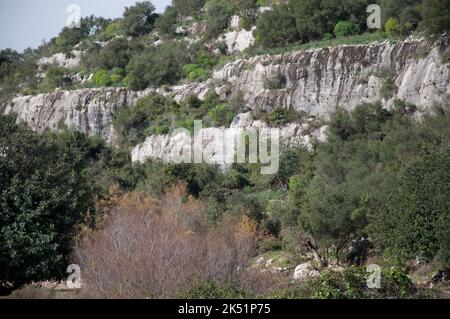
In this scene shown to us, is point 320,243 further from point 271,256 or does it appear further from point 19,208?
point 19,208

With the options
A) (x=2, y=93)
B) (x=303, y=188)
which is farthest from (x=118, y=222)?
(x=2, y=93)

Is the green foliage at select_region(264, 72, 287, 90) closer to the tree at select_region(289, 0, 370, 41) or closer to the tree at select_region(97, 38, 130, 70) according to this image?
the tree at select_region(289, 0, 370, 41)

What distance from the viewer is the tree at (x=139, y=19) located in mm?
65500

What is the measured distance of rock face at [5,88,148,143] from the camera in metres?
50.7

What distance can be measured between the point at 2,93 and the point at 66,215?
1869 inches

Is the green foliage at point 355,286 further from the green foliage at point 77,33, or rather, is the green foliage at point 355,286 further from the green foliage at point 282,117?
the green foliage at point 77,33

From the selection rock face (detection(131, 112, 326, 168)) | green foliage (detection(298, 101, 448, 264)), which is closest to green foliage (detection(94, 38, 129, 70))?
rock face (detection(131, 112, 326, 168))

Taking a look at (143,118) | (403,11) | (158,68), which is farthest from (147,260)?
(158,68)

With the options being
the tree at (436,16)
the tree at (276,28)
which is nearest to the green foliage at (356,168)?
the tree at (436,16)

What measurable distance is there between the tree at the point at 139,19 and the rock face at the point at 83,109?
15056mm

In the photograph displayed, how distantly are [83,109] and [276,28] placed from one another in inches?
692

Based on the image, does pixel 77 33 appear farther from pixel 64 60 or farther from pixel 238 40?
pixel 238 40

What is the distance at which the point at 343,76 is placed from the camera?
38.9 meters

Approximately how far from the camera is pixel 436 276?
18.6 meters
